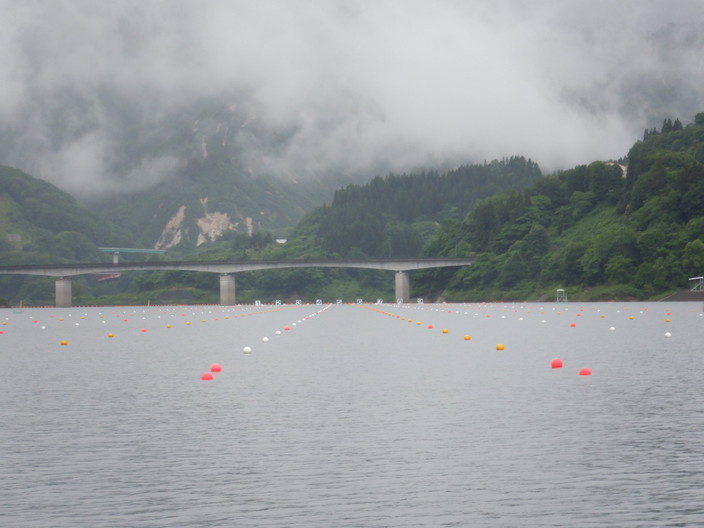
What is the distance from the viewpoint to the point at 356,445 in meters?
18.7

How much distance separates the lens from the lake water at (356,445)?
45.9ft

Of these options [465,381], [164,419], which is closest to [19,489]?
[164,419]

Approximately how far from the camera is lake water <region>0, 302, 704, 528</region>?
1398 cm

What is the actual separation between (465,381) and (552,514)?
649 inches

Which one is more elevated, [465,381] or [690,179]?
[690,179]

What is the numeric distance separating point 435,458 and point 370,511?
3638 mm

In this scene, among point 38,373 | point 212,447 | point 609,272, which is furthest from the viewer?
point 609,272

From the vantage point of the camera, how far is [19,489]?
15430 mm

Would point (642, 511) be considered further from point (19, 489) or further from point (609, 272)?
point (609, 272)

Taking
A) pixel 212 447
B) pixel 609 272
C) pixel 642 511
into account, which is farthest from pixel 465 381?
pixel 609 272

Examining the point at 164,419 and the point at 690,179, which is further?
the point at 690,179

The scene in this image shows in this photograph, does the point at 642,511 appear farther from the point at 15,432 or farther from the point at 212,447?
the point at 15,432

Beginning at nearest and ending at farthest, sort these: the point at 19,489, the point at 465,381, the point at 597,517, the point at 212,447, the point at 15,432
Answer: the point at 597,517 → the point at 19,489 → the point at 212,447 → the point at 15,432 → the point at 465,381

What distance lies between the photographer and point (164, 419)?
886 inches
